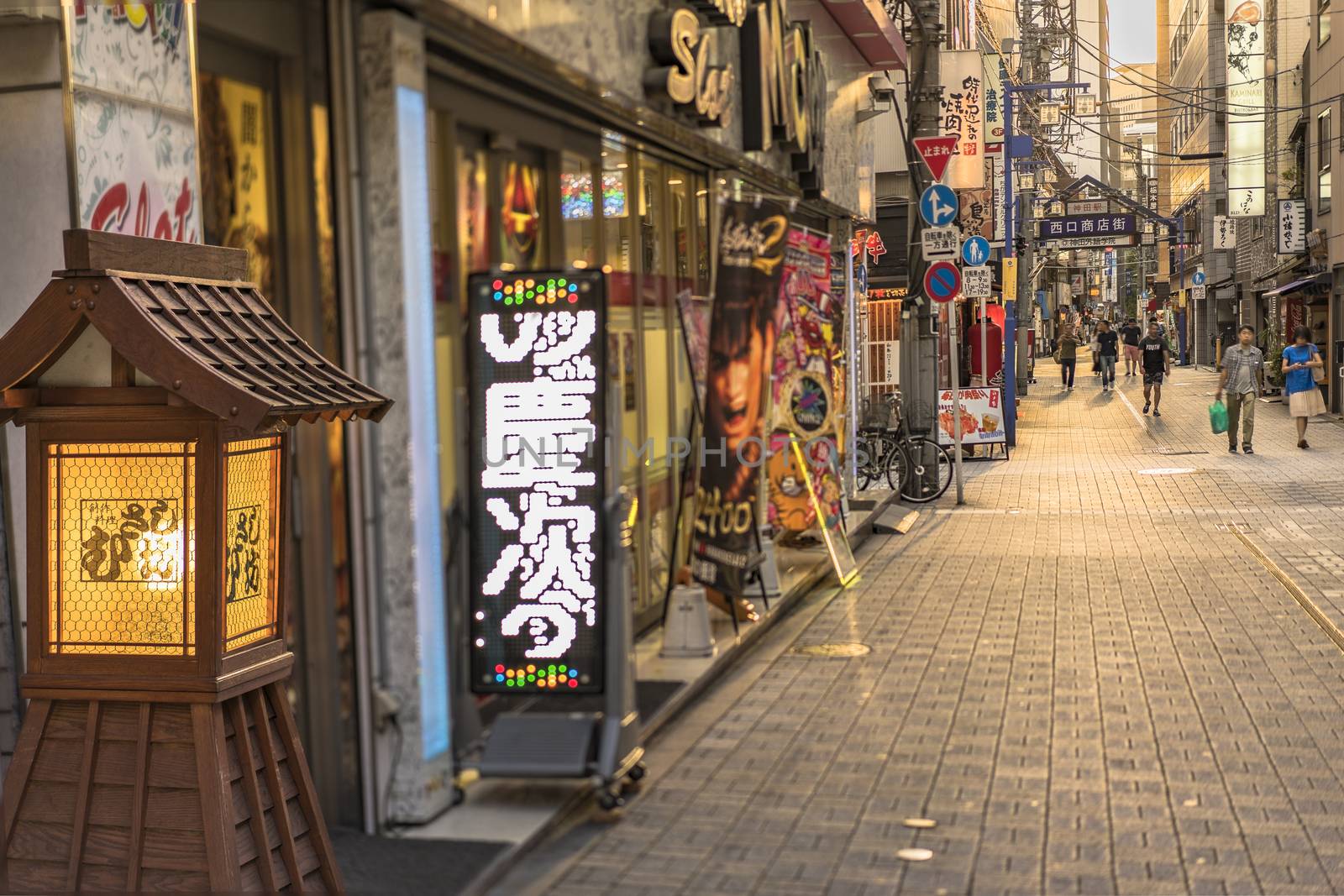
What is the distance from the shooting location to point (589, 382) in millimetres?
6711

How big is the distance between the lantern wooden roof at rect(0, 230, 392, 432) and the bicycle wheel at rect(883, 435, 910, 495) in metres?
16.0

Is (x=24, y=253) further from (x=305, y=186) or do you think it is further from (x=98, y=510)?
(x=305, y=186)

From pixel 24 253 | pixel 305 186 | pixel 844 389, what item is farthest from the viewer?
pixel 844 389

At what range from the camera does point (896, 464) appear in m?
20.2

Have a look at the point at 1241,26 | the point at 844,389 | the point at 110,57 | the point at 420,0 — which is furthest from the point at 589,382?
the point at 1241,26

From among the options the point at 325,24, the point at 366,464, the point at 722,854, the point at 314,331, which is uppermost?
the point at 325,24

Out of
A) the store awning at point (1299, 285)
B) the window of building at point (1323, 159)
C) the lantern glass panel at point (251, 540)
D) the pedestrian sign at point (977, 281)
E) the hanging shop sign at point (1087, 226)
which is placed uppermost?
the window of building at point (1323, 159)

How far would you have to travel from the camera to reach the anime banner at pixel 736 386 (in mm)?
9547

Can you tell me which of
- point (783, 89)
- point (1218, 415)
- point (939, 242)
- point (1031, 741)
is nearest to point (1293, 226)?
point (1218, 415)

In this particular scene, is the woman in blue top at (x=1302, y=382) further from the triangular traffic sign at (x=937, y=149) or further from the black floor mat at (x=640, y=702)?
the black floor mat at (x=640, y=702)

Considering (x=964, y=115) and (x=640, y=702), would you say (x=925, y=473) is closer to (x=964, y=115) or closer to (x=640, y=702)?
(x=964, y=115)

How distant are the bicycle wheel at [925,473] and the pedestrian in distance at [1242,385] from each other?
271 inches

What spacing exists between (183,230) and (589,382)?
2.17 m

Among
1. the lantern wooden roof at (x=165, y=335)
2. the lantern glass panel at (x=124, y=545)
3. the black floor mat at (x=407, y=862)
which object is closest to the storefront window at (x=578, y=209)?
the black floor mat at (x=407, y=862)
